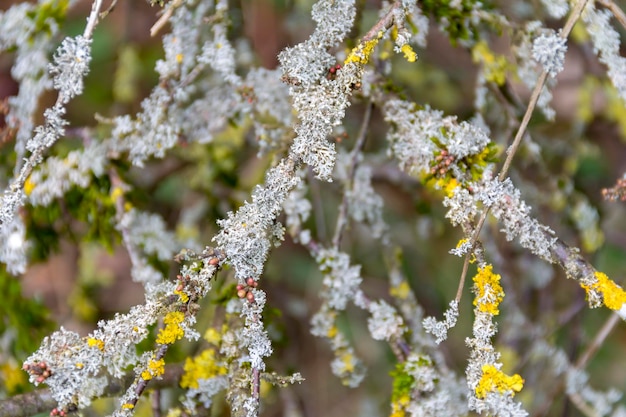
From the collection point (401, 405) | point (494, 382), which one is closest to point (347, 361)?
point (401, 405)

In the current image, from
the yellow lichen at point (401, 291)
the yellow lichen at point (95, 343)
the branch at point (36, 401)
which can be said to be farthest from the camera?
the yellow lichen at point (401, 291)

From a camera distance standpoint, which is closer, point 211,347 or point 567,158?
point 211,347

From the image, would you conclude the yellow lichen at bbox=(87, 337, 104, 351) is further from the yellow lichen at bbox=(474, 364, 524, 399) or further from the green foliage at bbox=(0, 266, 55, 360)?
the green foliage at bbox=(0, 266, 55, 360)

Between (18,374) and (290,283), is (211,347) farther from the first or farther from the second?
(290,283)

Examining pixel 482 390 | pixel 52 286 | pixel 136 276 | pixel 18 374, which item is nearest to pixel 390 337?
pixel 482 390

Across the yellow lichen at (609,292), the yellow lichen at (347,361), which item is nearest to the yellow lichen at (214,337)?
the yellow lichen at (347,361)

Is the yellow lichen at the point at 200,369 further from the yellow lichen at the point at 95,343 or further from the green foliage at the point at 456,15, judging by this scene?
the green foliage at the point at 456,15
